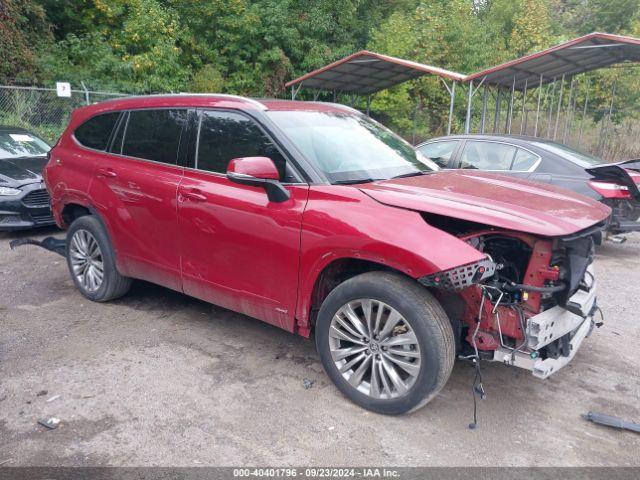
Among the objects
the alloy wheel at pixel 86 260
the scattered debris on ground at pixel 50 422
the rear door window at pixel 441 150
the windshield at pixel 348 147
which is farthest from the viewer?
the rear door window at pixel 441 150

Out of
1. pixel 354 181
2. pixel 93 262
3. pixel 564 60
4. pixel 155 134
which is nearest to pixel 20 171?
pixel 93 262

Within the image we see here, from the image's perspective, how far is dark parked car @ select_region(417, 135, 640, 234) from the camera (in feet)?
22.0

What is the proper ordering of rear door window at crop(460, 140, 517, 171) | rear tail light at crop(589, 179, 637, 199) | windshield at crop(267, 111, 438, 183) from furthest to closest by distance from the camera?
1. rear door window at crop(460, 140, 517, 171)
2. rear tail light at crop(589, 179, 637, 199)
3. windshield at crop(267, 111, 438, 183)

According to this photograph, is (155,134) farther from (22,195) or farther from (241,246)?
(22,195)

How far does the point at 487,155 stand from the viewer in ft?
24.7

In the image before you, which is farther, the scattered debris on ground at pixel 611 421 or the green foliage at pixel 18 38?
the green foliage at pixel 18 38

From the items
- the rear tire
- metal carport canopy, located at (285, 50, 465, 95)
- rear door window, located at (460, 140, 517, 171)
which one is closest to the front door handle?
the rear tire

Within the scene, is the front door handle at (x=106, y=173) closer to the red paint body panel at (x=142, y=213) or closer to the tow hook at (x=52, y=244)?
the red paint body panel at (x=142, y=213)

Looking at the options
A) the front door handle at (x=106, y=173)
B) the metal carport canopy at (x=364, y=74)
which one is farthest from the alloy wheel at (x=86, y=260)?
the metal carport canopy at (x=364, y=74)

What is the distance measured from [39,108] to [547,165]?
1316 centimetres

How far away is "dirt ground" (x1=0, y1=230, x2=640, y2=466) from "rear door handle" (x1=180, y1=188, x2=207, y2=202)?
1.19 meters

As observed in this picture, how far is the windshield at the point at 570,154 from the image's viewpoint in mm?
Answer: 7098

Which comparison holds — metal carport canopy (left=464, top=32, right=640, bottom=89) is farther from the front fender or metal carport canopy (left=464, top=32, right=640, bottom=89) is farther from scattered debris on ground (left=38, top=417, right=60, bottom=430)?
scattered debris on ground (left=38, top=417, right=60, bottom=430)

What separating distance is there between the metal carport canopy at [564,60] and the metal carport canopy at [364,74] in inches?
47.6
